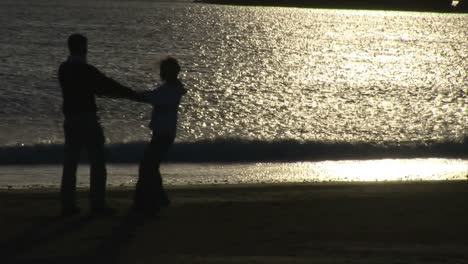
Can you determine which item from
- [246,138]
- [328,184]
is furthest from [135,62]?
[328,184]

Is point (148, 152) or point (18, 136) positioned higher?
point (148, 152)

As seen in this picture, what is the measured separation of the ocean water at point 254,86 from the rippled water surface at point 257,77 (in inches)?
2.5

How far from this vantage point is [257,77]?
37.2 m

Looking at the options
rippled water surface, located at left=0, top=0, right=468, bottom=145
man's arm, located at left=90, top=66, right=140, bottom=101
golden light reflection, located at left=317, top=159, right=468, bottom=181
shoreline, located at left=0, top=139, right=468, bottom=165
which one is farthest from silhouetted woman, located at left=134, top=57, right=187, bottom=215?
rippled water surface, located at left=0, top=0, right=468, bottom=145

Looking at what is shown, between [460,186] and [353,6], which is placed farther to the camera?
[353,6]

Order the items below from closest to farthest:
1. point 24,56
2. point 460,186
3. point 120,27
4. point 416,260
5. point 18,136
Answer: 1. point 416,260
2. point 460,186
3. point 18,136
4. point 24,56
5. point 120,27

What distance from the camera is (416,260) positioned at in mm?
8008

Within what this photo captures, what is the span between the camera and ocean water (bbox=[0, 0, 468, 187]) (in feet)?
67.8

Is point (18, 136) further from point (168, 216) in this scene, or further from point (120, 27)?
point (120, 27)

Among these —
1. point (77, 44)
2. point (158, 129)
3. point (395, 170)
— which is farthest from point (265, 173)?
point (77, 44)

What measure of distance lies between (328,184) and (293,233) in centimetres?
441

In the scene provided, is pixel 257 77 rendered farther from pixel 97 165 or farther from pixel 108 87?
pixel 108 87

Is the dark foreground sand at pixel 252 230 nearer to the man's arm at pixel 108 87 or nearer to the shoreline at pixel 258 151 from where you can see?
the man's arm at pixel 108 87

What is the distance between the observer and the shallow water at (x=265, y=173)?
14.4 meters
